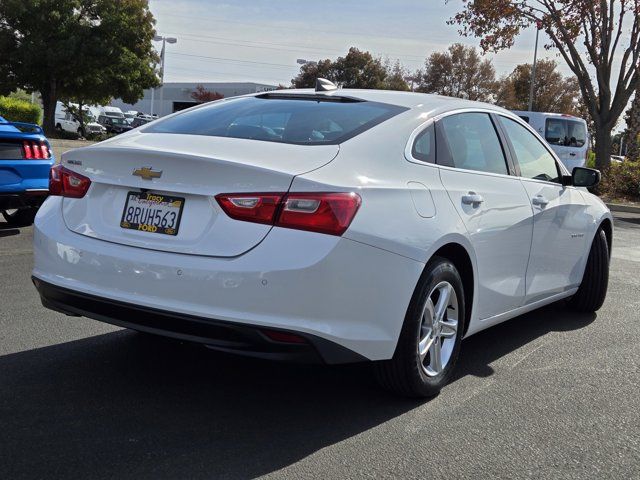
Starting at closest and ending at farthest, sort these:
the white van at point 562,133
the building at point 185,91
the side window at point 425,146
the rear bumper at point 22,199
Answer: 1. the side window at point 425,146
2. the rear bumper at point 22,199
3. the white van at point 562,133
4. the building at point 185,91

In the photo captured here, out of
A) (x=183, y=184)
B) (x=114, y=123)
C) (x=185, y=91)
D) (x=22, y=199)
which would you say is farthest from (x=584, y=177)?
(x=185, y=91)

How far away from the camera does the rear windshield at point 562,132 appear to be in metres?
26.1

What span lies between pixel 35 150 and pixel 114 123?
42016 millimetres

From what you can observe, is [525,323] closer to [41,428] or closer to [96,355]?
[96,355]

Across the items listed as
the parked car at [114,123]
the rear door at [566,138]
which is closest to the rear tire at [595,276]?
the rear door at [566,138]

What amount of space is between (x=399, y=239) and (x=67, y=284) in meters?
1.56

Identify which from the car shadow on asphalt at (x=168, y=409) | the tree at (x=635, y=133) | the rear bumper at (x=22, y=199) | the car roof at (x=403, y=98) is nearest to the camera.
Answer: the car shadow on asphalt at (x=168, y=409)

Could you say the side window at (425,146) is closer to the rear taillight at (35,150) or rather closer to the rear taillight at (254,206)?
the rear taillight at (254,206)

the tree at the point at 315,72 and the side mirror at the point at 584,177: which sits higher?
the tree at the point at 315,72

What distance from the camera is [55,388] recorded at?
385 cm

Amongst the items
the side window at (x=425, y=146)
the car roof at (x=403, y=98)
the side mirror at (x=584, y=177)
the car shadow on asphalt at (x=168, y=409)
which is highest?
the car roof at (x=403, y=98)

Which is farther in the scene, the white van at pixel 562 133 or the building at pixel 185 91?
the building at pixel 185 91

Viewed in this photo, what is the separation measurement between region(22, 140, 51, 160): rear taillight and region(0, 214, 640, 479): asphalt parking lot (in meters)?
3.72

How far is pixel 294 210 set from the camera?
128 inches
